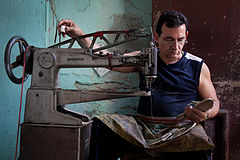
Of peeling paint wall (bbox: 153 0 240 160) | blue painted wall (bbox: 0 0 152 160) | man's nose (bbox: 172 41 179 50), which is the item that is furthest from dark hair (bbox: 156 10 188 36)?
blue painted wall (bbox: 0 0 152 160)

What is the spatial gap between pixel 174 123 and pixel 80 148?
Result: 0.64 m

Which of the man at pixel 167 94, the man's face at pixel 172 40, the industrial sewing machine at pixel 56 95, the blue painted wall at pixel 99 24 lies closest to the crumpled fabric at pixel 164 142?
the man at pixel 167 94

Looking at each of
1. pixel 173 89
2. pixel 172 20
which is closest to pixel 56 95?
pixel 173 89

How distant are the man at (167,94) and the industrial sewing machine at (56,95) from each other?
0.14 m

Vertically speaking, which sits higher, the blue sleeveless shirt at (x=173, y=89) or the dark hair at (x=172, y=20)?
the dark hair at (x=172, y=20)

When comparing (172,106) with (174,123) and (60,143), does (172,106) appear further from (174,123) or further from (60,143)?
(60,143)

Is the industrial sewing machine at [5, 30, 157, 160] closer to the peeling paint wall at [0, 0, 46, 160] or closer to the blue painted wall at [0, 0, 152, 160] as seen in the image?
the peeling paint wall at [0, 0, 46, 160]

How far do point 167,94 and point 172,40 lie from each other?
390mm

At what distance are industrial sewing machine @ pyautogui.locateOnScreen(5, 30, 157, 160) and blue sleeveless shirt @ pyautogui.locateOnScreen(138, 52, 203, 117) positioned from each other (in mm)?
342

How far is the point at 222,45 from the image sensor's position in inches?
85.6

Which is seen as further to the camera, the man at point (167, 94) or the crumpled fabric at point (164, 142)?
the man at point (167, 94)

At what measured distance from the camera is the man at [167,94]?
1.33m

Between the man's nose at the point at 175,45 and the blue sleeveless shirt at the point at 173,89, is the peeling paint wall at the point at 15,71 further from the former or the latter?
the man's nose at the point at 175,45

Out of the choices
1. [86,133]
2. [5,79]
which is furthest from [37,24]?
[86,133]
